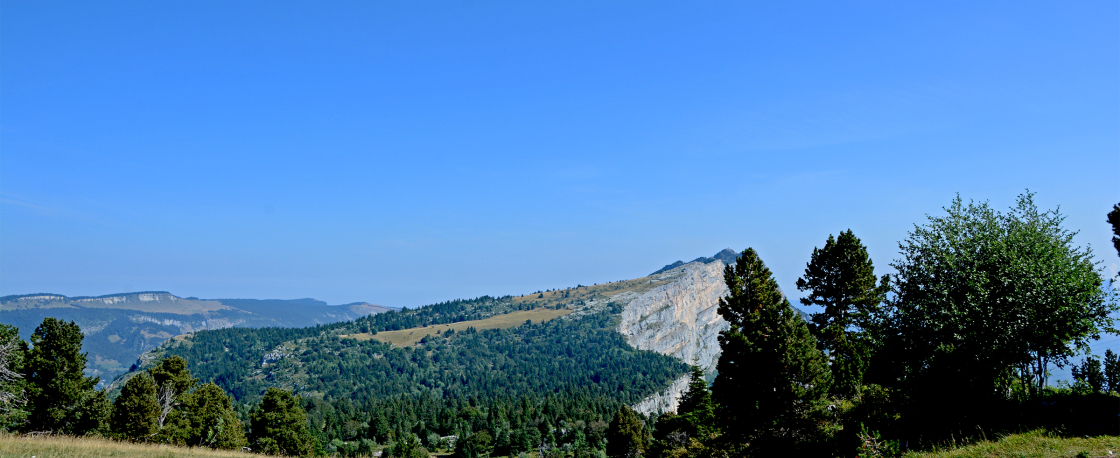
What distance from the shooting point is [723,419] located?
33.3m

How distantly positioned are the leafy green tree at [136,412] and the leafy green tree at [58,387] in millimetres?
2157

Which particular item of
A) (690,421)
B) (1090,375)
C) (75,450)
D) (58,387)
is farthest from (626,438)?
(75,450)

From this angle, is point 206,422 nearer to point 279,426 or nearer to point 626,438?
point 279,426

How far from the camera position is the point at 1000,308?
2928cm

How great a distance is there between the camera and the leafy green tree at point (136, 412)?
173 ft

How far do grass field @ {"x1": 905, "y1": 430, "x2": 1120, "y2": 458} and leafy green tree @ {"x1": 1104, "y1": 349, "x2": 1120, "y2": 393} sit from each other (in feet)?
31.2

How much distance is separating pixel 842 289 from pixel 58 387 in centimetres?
6160

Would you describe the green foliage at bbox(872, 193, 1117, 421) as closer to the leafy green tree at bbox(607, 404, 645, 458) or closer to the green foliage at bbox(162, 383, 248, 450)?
the leafy green tree at bbox(607, 404, 645, 458)

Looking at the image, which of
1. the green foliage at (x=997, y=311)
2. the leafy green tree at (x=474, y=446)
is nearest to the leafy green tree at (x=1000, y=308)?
the green foliage at (x=997, y=311)

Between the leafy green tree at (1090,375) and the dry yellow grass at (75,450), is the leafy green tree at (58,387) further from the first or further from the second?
the leafy green tree at (1090,375)

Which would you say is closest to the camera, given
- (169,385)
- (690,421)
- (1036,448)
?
(1036,448)

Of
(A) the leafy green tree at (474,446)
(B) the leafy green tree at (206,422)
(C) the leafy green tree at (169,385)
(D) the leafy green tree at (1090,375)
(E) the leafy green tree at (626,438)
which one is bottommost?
(A) the leafy green tree at (474,446)

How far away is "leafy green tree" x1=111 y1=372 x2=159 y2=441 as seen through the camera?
52688 millimetres

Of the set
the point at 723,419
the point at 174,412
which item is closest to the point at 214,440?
the point at 174,412
